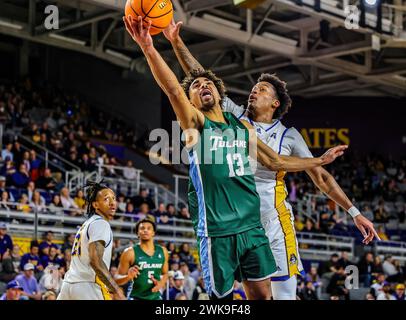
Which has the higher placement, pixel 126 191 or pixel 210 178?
pixel 126 191

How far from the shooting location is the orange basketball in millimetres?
5523

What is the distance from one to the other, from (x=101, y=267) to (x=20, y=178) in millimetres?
10833

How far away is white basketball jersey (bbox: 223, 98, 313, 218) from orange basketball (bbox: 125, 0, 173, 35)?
1170mm

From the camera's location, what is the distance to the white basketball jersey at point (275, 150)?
21.0ft

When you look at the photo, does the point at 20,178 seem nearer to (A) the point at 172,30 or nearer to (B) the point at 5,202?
(B) the point at 5,202

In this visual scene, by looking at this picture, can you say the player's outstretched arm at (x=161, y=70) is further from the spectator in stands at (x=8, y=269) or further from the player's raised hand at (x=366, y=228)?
the spectator in stands at (x=8, y=269)

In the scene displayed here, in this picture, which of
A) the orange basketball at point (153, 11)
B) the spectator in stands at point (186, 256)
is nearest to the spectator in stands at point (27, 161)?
the spectator in stands at point (186, 256)

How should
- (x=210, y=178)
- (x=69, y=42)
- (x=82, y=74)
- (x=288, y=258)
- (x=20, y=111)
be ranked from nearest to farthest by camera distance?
(x=210, y=178)
(x=288, y=258)
(x=20, y=111)
(x=69, y=42)
(x=82, y=74)

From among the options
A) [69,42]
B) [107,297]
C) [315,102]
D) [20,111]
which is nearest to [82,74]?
[69,42]

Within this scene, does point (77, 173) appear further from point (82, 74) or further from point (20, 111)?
point (82, 74)

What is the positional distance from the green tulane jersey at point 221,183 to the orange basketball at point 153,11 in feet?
2.87

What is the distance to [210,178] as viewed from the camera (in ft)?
17.7

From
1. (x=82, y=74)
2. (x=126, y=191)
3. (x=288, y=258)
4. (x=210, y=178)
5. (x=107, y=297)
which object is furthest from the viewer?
(x=82, y=74)

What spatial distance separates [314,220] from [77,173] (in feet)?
25.5
